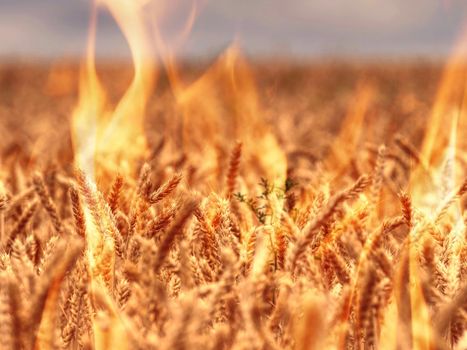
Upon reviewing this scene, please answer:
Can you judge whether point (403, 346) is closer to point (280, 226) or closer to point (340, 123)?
point (280, 226)

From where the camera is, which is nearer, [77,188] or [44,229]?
[77,188]

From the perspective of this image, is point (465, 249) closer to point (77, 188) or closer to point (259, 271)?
point (259, 271)

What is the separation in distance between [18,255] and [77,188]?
288mm

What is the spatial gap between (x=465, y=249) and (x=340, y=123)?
5.48m

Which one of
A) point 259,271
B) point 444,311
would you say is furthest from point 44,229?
point 444,311

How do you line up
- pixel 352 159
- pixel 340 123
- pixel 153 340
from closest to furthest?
pixel 153 340 → pixel 352 159 → pixel 340 123

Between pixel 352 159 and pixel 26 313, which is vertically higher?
pixel 352 159

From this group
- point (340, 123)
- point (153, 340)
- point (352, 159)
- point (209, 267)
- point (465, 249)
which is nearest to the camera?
point (153, 340)

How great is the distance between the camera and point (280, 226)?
4.86 ft

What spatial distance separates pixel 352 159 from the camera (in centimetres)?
268

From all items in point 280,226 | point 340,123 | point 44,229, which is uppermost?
point 340,123

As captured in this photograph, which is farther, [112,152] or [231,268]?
[112,152]

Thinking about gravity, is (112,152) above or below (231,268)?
above

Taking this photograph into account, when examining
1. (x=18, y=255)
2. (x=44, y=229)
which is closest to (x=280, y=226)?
(x=18, y=255)
